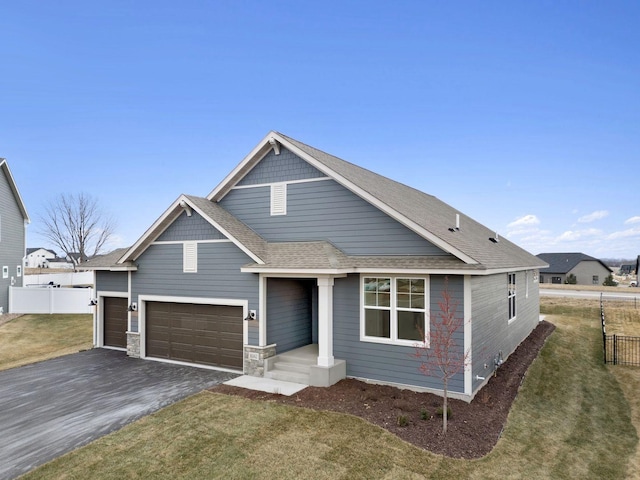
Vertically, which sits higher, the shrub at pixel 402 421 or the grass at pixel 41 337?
the shrub at pixel 402 421

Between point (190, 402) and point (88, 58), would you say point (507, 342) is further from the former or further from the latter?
point (88, 58)

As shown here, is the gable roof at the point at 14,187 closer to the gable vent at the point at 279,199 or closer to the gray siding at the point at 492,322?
the gable vent at the point at 279,199

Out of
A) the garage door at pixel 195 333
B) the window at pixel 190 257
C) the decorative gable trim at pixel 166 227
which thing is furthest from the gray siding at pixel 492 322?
the window at pixel 190 257

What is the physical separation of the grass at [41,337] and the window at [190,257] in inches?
269

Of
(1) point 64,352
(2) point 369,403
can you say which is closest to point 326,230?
(2) point 369,403

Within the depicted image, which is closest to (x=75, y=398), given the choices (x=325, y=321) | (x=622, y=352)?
(x=325, y=321)

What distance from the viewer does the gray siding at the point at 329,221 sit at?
10.7 metres

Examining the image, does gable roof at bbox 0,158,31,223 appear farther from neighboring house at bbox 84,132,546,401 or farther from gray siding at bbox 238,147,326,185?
gray siding at bbox 238,147,326,185

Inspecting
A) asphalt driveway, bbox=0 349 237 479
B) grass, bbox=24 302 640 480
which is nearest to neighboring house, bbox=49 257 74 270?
asphalt driveway, bbox=0 349 237 479

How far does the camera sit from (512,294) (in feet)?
48.2

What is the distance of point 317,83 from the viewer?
27.0m

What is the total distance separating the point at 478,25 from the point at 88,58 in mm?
21754

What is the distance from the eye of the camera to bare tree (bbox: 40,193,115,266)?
40.3m

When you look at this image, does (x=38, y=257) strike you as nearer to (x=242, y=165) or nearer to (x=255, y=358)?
(x=242, y=165)
